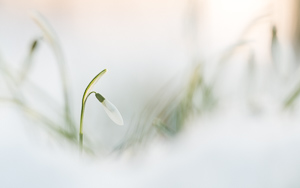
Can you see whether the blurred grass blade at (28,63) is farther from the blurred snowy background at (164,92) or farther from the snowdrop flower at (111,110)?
the snowdrop flower at (111,110)

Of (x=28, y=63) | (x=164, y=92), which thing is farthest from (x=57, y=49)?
(x=164, y=92)

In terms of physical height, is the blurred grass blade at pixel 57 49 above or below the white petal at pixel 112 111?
above

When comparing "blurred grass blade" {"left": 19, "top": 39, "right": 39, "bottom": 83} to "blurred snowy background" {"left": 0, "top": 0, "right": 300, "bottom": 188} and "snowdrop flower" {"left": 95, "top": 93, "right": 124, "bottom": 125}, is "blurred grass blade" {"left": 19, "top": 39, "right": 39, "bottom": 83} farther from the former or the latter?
"snowdrop flower" {"left": 95, "top": 93, "right": 124, "bottom": 125}

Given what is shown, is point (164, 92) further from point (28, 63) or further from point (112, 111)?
point (28, 63)

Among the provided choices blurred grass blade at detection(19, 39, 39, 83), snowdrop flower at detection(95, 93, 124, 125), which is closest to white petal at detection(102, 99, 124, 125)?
snowdrop flower at detection(95, 93, 124, 125)

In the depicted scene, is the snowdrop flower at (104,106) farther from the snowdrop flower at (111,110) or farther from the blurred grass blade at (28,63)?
the blurred grass blade at (28,63)

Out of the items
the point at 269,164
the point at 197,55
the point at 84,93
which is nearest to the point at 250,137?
the point at 269,164

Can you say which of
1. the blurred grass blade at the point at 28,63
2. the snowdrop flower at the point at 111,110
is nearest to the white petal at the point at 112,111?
the snowdrop flower at the point at 111,110
